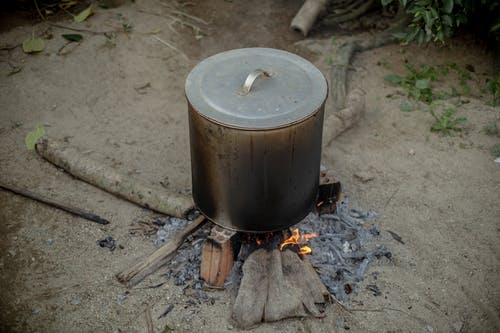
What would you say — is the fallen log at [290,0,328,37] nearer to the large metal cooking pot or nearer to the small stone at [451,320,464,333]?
the large metal cooking pot

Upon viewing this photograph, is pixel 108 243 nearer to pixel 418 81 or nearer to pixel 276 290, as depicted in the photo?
pixel 276 290

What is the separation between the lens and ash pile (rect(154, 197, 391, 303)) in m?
A: 4.00

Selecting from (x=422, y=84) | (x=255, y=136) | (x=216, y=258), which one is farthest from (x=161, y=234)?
(x=422, y=84)

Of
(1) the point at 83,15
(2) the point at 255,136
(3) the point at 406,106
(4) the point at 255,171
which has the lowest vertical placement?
(3) the point at 406,106

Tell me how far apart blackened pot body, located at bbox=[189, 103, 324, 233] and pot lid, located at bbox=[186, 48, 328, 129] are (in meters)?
0.05

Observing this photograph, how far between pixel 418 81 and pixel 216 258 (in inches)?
135

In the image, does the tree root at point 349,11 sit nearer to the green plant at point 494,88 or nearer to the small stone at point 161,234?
the green plant at point 494,88

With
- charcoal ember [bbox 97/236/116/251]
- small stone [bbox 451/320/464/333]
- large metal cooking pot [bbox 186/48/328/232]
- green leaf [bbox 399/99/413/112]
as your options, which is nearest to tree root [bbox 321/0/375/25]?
green leaf [bbox 399/99/413/112]

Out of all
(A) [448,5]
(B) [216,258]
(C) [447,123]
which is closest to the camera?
(B) [216,258]

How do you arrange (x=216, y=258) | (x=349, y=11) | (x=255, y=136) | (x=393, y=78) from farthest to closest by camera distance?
(x=349, y=11), (x=393, y=78), (x=216, y=258), (x=255, y=136)

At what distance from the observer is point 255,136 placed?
3.23 m

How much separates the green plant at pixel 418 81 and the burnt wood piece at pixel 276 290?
291 cm

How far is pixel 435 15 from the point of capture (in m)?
5.41

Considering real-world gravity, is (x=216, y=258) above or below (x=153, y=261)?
above
